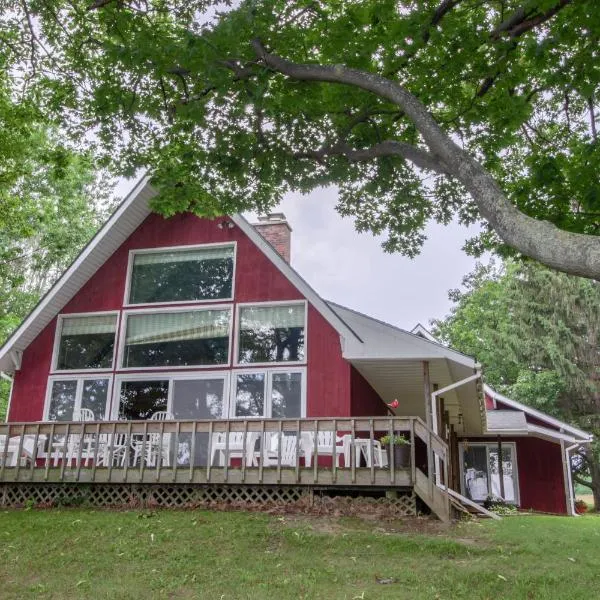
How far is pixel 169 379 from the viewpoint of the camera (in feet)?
44.2

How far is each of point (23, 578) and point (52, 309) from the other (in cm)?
849

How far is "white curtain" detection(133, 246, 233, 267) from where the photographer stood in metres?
14.1

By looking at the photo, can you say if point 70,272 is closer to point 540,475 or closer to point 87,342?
point 87,342

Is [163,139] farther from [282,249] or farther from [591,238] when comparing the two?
[591,238]

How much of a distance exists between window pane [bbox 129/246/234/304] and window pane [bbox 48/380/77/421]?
2338mm

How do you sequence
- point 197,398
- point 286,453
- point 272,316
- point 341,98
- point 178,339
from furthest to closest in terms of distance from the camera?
point 178,339 → point 272,316 → point 197,398 → point 286,453 → point 341,98

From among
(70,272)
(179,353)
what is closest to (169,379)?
(179,353)

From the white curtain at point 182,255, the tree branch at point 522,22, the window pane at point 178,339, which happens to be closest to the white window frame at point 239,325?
the window pane at point 178,339

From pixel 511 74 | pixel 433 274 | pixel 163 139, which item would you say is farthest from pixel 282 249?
pixel 433 274

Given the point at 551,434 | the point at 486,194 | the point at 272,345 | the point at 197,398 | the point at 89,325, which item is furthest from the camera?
the point at 551,434

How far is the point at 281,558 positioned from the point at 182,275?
26.9ft

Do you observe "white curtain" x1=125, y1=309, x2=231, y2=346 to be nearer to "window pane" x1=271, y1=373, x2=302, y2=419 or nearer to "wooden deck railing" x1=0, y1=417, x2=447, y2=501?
"window pane" x1=271, y1=373, x2=302, y2=419

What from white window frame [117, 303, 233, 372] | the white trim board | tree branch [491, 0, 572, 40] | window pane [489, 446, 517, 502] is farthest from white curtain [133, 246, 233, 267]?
window pane [489, 446, 517, 502]

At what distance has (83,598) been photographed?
6.18 m
